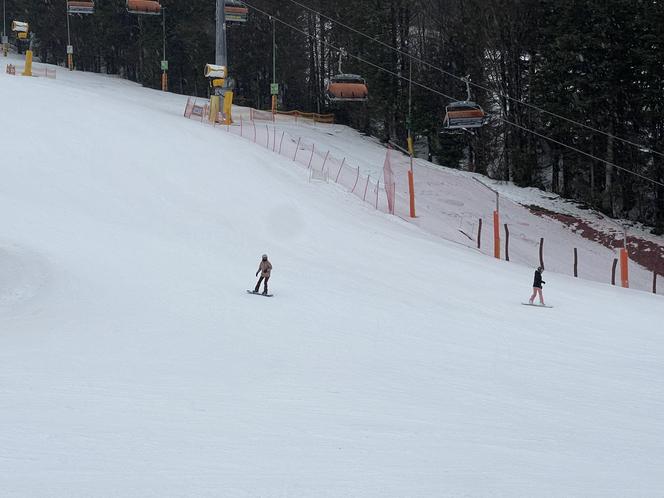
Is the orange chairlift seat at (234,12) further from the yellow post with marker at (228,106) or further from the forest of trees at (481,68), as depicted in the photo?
the forest of trees at (481,68)

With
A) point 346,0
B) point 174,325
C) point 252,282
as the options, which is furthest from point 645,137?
point 174,325

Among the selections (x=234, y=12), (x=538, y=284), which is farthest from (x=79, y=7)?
(x=538, y=284)

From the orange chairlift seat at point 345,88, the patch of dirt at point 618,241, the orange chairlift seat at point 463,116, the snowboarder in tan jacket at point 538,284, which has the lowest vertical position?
the patch of dirt at point 618,241

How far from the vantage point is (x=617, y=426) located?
39.7ft

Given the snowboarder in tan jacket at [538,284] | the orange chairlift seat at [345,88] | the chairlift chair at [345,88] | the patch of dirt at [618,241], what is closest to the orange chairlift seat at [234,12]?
the chairlift chair at [345,88]

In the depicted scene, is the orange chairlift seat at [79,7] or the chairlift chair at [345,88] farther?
the orange chairlift seat at [79,7]

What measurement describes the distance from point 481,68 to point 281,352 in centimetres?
3912

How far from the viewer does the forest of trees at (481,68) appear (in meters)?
41.5

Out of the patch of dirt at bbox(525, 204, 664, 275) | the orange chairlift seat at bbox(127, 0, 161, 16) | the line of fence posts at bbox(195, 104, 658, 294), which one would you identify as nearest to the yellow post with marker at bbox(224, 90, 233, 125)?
the line of fence posts at bbox(195, 104, 658, 294)

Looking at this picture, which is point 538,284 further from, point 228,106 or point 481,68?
point 481,68

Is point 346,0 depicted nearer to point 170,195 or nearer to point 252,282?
point 170,195

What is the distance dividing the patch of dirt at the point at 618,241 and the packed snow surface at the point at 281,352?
9.92 meters

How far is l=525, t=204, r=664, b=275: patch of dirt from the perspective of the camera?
36.5 meters

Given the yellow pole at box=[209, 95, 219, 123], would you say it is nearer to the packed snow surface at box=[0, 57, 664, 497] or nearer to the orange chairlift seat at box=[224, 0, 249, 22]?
the orange chairlift seat at box=[224, 0, 249, 22]
